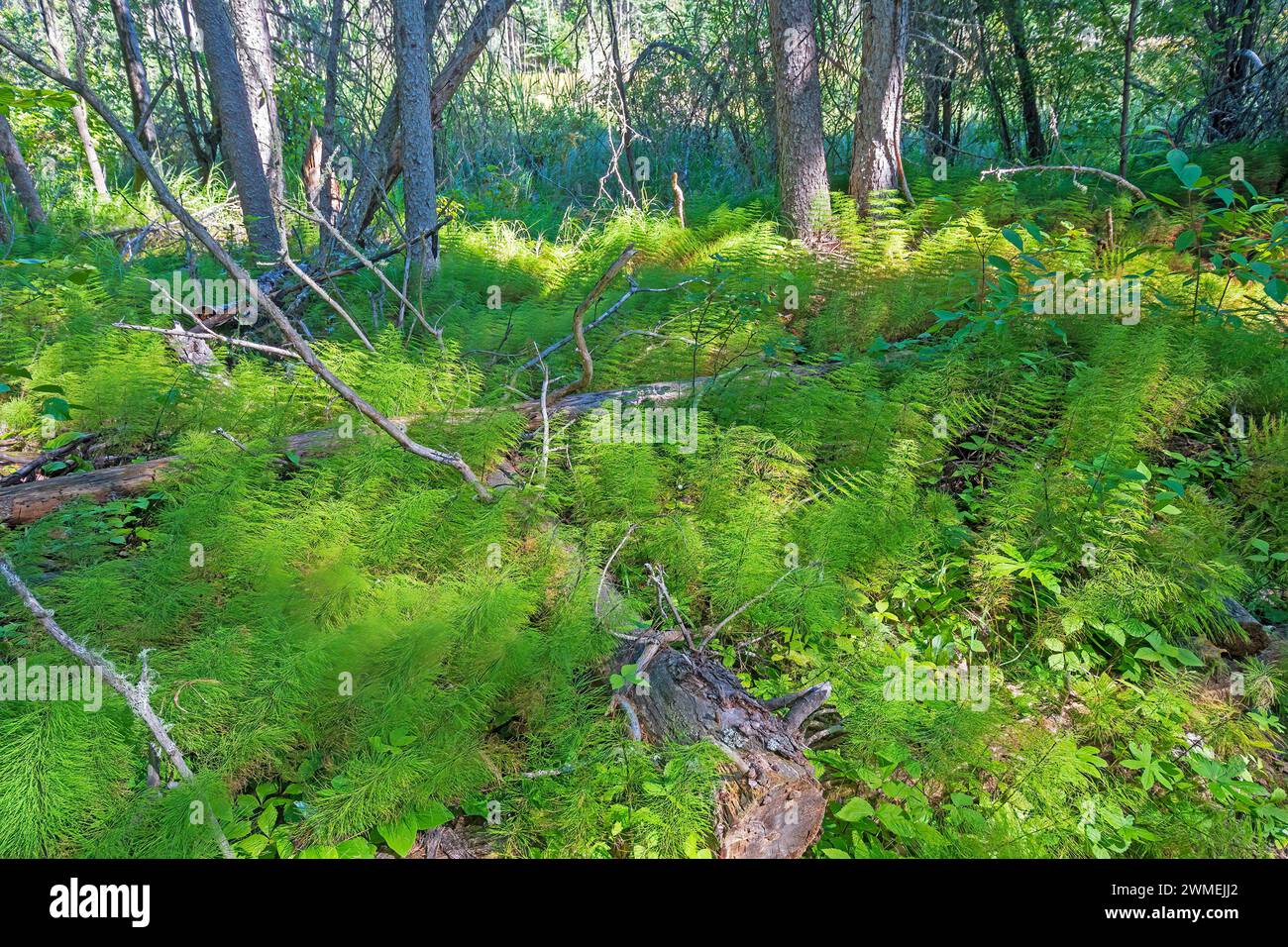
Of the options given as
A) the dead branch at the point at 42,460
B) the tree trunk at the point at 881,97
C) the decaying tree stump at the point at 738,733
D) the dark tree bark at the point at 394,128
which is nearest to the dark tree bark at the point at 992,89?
the tree trunk at the point at 881,97

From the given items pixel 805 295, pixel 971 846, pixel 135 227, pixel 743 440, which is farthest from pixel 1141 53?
pixel 135 227

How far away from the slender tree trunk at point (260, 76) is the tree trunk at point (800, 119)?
195 inches

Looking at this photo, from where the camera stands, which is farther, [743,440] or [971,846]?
[743,440]

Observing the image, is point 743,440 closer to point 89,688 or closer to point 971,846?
point 971,846

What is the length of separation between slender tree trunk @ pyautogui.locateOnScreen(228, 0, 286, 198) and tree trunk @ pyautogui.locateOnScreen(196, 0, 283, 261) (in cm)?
84

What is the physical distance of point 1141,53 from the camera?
8.30 m

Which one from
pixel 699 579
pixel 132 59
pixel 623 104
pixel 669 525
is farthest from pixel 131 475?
pixel 132 59

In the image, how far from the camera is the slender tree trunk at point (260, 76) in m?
7.47

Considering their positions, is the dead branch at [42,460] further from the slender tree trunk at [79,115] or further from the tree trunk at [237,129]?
the slender tree trunk at [79,115]

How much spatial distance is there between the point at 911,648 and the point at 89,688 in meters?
2.77
